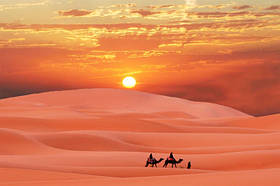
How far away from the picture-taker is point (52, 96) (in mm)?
→ 113812

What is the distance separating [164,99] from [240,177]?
348ft

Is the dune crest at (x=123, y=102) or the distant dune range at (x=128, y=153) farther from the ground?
the dune crest at (x=123, y=102)

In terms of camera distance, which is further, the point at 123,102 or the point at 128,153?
the point at 123,102

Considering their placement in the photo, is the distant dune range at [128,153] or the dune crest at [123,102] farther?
the dune crest at [123,102]

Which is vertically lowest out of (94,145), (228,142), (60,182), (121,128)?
(60,182)

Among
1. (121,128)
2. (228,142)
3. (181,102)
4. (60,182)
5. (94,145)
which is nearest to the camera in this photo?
(60,182)

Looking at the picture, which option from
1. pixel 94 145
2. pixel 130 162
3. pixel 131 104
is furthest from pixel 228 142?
pixel 131 104

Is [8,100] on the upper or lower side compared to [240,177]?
upper

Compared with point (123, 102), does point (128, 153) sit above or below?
below

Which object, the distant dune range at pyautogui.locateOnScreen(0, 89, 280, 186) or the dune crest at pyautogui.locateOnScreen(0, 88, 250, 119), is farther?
the dune crest at pyautogui.locateOnScreen(0, 88, 250, 119)

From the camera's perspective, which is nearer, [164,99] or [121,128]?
[121,128]

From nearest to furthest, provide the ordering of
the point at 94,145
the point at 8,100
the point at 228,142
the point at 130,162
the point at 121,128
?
the point at 130,162 < the point at 94,145 < the point at 228,142 < the point at 121,128 < the point at 8,100

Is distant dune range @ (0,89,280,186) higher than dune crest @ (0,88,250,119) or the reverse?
the reverse

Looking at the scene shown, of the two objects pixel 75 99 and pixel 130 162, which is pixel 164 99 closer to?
pixel 75 99
